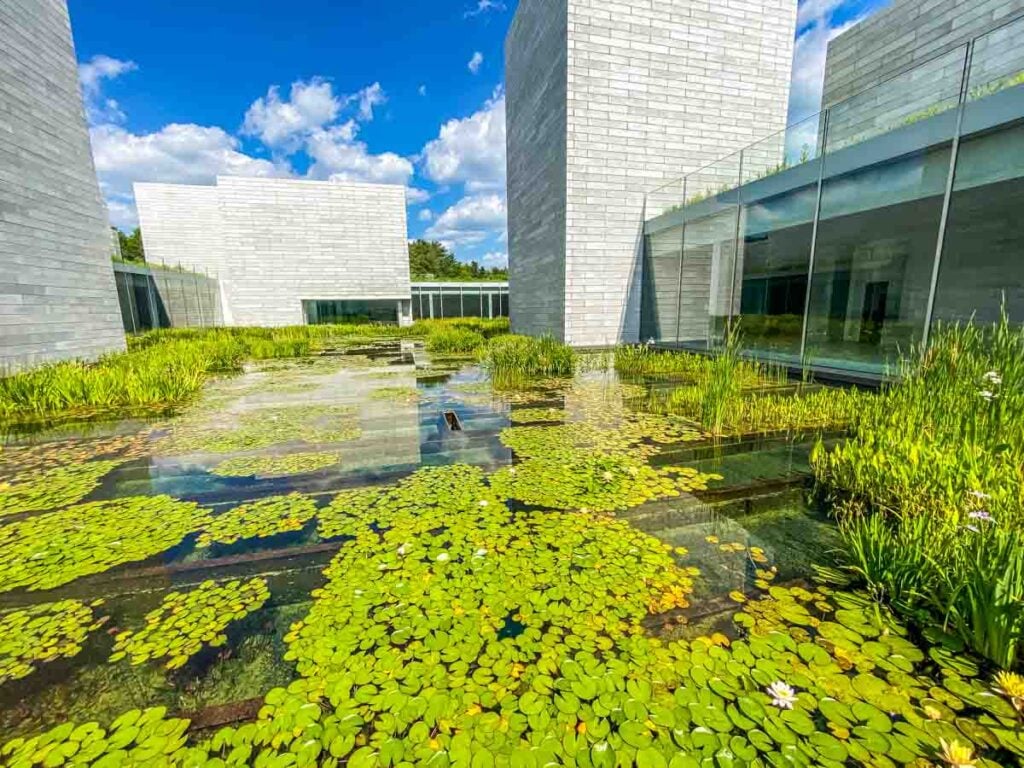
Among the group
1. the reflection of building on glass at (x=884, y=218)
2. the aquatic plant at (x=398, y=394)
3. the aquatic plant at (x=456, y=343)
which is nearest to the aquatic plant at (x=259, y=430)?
the aquatic plant at (x=398, y=394)

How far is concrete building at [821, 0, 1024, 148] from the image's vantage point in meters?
3.97

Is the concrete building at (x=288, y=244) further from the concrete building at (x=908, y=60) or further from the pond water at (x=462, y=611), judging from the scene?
the pond water at (x=462, y=611)

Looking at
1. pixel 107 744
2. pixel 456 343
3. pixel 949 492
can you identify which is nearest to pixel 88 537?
pixel 107 744

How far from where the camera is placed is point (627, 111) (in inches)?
333

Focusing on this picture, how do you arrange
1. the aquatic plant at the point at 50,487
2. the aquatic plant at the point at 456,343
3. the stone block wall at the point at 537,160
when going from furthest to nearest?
the aquatic plant at the point at 456,343 → the stone block wall at the point at 537,160 → the aquatic plant at the point at 50,487

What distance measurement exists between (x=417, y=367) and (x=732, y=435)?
5.60 m

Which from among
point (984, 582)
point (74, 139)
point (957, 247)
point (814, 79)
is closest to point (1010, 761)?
point (984, 582)

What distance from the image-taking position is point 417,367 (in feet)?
25.0

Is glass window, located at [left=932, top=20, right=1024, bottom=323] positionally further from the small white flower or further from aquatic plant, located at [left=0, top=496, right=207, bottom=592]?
aquatic plant, located at [left=0, top=496, right=207, bottom=592]

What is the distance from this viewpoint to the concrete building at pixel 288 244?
706 inches

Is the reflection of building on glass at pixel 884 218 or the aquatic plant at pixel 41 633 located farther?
the reflection of building on glass at pixel 884 218

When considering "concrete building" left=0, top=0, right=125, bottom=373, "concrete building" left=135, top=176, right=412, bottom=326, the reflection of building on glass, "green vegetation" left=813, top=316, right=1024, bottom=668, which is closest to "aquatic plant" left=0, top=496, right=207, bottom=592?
"green vegetation" left=813, top=316, right=1024, bottom=668

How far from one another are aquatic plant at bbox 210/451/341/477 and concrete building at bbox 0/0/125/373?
5.52 metres

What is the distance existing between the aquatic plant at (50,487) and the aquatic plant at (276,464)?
28.3 inches
